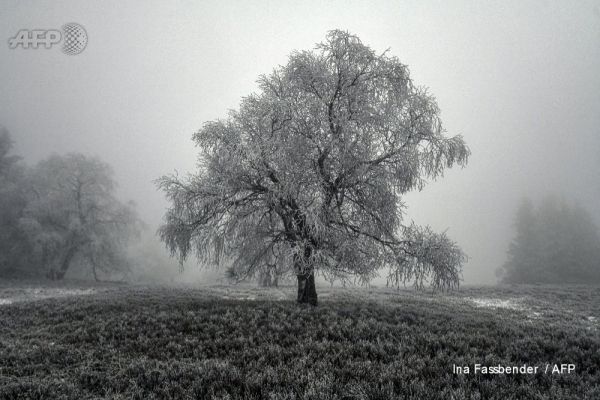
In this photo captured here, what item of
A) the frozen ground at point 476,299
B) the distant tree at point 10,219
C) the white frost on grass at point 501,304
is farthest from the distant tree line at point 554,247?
the distant tree at point 10,219

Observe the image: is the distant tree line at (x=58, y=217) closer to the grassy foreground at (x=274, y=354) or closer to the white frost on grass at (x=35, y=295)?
the white frost on grass at (x=35, y=295)

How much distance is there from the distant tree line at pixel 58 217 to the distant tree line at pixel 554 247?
2051 inches

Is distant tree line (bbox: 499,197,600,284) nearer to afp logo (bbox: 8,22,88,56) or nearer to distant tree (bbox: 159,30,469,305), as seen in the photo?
distant tree (bbox: 159,30,469,305)

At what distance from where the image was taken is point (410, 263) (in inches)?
391

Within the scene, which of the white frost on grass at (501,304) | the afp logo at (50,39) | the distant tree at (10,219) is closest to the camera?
the white frost on grass at (501,304)

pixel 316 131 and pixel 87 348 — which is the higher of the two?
pixel 316 131

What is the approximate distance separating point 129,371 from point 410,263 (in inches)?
317

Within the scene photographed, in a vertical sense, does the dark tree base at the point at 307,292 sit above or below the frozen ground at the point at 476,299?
above

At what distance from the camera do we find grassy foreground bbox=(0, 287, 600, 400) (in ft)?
17.5

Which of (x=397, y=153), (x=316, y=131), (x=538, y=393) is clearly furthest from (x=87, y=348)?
(x=397, y=153)

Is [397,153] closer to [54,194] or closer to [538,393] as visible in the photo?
[538,393]

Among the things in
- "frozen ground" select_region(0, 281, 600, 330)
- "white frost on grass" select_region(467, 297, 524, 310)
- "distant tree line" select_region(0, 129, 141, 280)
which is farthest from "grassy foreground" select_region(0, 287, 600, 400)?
"distant tree line" select_region(0, 129, 141, 280)

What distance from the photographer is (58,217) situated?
29.8 m

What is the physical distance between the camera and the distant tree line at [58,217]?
93.5 ft
